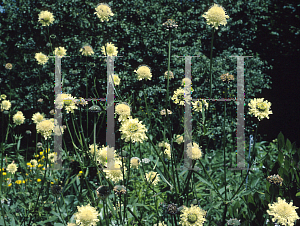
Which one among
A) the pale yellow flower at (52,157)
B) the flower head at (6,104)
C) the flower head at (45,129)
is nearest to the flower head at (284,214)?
the flower head at (45,129)

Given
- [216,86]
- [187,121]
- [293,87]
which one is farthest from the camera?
[293,87]

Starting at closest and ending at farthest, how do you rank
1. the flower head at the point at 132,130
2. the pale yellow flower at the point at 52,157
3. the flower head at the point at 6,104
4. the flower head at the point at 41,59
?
the flower head at the point at 132,130, the pale yellow flower at the point at 52,157, the flower head at the point at 41,59, the flower head at the point at 6,104

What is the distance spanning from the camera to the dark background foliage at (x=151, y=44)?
4469mm

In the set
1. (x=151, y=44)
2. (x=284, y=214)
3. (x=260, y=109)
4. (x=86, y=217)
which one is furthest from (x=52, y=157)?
(x=151, y=44)

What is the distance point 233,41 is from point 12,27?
12.9 feet

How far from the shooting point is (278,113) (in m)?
5.27

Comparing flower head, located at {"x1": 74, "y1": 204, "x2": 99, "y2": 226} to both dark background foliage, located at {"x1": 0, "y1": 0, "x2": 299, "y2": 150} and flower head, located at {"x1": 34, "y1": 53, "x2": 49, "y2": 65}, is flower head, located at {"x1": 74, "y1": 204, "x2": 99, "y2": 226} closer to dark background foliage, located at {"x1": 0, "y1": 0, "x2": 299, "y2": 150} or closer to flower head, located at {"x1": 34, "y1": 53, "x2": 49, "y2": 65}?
flower head, located at {"x1": 34, "y1": 53, "x2": 49, "y2": 65}

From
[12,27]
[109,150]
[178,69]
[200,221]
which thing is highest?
[12,27]

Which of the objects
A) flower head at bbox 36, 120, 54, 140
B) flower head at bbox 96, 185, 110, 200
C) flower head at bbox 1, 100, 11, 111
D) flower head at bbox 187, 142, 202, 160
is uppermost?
flower head at bbox 1, 100, 11, 111

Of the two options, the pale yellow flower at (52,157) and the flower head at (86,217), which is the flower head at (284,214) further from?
the pale yellow flower at (52,157)

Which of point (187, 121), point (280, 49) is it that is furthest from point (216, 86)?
point (187, 121)

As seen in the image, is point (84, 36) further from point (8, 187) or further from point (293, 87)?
point (293, 87)

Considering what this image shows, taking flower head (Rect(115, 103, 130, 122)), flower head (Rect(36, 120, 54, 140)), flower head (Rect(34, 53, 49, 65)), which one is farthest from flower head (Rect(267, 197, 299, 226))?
flower head (Rect(34, 53, 49, 65))

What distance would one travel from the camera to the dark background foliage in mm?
4469
